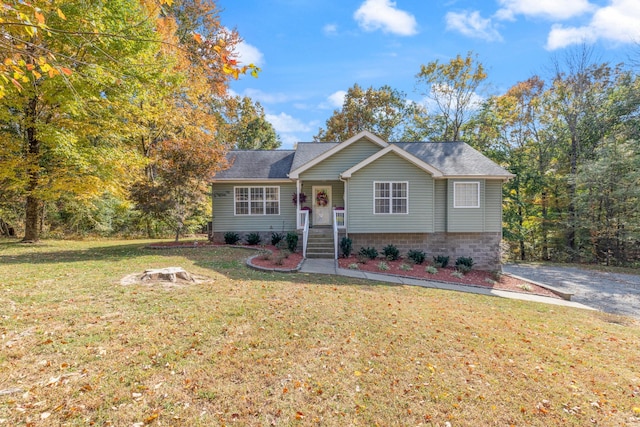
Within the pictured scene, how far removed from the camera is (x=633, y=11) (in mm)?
16422

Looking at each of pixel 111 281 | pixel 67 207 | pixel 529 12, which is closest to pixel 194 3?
pixel 67 207

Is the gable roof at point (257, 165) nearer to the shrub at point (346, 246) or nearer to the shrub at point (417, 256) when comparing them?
the shrub at point (346, 246)

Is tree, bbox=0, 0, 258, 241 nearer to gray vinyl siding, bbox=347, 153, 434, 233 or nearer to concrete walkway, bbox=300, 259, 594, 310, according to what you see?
gray vinyl siding, bbox=347, 153, 434, 233

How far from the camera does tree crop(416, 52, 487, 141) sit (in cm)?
2228

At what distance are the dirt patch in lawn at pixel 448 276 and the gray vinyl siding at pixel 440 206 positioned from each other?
1.99 meters

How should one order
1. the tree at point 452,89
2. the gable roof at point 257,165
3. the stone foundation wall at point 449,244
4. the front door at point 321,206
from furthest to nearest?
the tree at point 452,89 → the front door at point 321,206 → the gable roof at point 257,165 → the stone foundation wall at point 449,244

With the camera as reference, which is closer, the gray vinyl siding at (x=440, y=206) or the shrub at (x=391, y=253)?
the shrub at (x=391, y=253)

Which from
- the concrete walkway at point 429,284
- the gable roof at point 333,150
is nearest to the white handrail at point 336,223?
the concrete walkway at point 429,284

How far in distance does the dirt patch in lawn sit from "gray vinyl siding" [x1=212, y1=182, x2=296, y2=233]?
4.35 meters

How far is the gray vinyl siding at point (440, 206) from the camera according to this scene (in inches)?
531

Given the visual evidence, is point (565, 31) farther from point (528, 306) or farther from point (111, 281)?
point (111, 281)

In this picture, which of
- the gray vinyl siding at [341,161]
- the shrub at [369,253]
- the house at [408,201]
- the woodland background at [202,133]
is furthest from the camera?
the gray vinyl siding at [341,161]

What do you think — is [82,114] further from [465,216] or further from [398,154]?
[465,216]

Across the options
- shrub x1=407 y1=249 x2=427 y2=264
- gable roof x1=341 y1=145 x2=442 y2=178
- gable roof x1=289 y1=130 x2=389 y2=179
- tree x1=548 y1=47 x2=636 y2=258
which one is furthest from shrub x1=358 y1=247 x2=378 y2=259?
tree x1=548 y1=47 x2=636 y2=258
